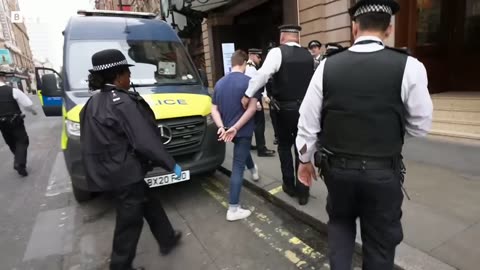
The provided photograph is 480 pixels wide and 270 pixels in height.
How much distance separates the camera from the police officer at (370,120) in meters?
1.69

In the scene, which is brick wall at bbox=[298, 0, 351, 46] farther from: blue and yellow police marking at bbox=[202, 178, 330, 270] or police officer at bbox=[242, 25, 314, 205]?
blue and yellow police marking at bbox=[202, 178, 330, 270]

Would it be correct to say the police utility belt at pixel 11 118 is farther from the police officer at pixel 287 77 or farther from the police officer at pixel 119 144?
the police officer at pixel 287 77

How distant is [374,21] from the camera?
5.76ft

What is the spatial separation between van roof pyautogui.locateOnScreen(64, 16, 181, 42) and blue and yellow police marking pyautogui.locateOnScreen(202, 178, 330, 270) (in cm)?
294

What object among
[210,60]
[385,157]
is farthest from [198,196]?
[210,60]

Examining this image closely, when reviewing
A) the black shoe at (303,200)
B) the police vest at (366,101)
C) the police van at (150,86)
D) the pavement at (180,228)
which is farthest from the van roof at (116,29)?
the police vest at (366,101)

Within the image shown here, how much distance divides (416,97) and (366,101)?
27cm

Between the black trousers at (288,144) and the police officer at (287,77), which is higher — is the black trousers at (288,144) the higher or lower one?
the lower one

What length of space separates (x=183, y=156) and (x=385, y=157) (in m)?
2.80

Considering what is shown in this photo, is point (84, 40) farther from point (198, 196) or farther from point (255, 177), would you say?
point (255, 177)

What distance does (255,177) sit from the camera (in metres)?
4.67

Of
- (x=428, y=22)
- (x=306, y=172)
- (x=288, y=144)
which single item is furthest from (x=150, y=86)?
(x=428, y=22)

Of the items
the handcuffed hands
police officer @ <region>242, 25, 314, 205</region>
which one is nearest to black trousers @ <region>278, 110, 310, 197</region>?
police officer @ <region>242, 25, 314, 205</region>

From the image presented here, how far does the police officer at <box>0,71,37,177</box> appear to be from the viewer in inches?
226
